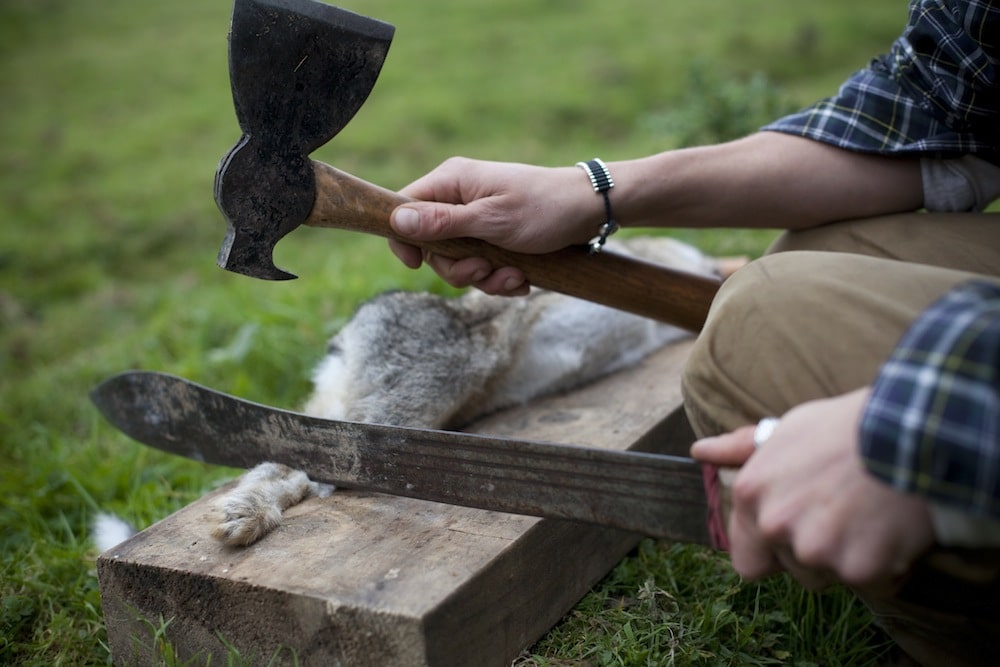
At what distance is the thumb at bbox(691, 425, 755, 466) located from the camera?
4.51 feet

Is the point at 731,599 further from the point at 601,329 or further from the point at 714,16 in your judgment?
the point at 714,16

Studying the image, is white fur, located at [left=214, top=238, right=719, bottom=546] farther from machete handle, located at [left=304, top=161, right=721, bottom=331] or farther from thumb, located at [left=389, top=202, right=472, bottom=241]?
thumb, located at [left=389, top=202, right=472, bottom=241]

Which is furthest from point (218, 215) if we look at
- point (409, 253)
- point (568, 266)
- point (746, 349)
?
point (746, 349)

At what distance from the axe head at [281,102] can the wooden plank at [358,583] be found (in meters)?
0.66

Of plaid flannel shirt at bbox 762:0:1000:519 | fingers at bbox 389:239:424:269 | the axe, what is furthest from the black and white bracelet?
plaid flannel shirt at bbox 762:0:1000:519

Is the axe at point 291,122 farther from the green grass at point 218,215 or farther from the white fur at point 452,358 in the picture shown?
the green grass at point 218,215

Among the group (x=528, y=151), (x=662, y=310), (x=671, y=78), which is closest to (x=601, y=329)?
(x=662, y=310)

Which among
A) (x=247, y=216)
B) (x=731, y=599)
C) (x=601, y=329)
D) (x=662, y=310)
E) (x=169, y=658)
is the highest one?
(x=247, y=216)

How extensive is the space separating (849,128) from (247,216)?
163 cm

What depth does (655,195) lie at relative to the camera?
2.43m

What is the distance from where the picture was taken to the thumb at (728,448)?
4.51 feet

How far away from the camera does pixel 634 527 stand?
162 cm

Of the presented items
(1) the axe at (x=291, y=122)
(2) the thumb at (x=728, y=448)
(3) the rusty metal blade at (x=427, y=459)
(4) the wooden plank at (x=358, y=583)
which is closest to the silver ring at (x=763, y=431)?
(2) the thumb at (x=728, y=448)

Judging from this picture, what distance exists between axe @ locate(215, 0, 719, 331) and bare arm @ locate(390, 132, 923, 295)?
4.6 inches
